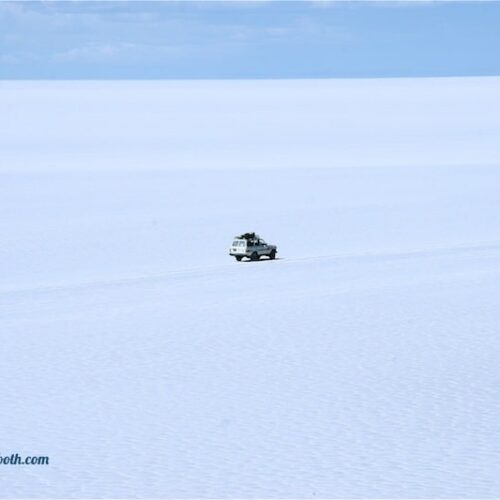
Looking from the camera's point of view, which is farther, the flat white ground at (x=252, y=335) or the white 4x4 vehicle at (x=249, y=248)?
the white 4x4 vehicle at (x=249, y=248)

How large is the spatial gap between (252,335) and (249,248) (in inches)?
341

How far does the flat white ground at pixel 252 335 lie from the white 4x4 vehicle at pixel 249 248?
337 mm

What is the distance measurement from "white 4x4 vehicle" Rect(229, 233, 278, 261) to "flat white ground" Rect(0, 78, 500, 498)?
1.10 feet

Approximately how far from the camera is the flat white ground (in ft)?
35.6

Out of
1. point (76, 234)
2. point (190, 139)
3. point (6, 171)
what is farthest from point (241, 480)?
point (190, 139)

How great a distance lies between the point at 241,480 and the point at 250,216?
26.1 metres

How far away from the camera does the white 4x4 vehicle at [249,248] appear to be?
2605 centimetres

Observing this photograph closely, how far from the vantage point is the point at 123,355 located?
16078 millimetres

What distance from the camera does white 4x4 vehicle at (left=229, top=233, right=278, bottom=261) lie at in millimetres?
26047

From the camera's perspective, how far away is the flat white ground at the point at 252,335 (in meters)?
10.9

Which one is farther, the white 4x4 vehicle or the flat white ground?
the white 4x4 vehicle

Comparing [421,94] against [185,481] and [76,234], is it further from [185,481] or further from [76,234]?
[185,481]

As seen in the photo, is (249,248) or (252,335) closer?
(252,335)

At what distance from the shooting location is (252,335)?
57.3 ft
